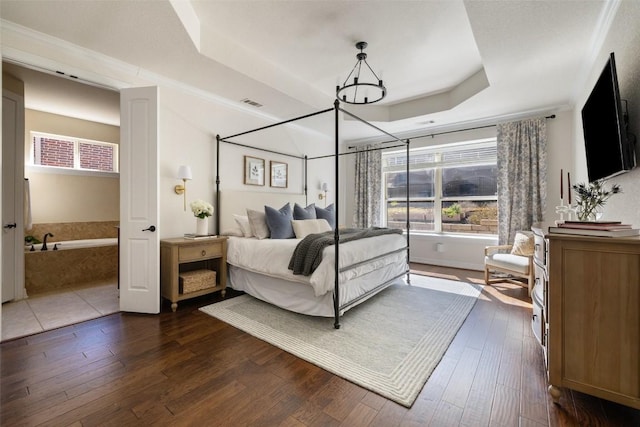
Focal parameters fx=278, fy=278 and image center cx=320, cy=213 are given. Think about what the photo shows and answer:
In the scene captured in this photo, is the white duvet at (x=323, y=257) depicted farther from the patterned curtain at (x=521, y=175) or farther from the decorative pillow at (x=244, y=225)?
the patterned curtain at (x=521, y=175)

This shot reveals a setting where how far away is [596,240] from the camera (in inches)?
57.7

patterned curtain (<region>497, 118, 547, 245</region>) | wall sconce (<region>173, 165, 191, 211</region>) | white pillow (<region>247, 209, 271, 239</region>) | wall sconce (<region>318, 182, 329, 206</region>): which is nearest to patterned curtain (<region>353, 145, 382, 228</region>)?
wall sconce (<region>318, 182, 329, 206</region>)

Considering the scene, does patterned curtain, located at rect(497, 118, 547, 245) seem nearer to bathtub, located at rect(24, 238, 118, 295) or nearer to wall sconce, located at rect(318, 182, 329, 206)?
wall sconce, located at rect(318, 182, 329, 206)

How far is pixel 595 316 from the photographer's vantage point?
149cm

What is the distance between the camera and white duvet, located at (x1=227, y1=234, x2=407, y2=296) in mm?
2590

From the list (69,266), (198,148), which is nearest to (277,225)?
(198,148)

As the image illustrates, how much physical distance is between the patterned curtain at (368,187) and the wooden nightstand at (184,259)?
136 inches

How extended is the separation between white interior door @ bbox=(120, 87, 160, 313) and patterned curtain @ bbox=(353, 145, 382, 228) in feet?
13.5

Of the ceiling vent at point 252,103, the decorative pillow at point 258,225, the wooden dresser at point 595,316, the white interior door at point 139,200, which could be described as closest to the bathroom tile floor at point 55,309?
the white interior door at point 139,200

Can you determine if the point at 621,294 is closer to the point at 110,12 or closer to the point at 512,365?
the point at 512,365

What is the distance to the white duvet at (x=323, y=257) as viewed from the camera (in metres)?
2.59

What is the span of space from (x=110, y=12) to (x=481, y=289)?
4963 mm

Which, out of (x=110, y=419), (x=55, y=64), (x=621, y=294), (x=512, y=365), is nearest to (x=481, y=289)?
(x=512, y=365)

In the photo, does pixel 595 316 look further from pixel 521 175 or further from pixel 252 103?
pixel 252 103
